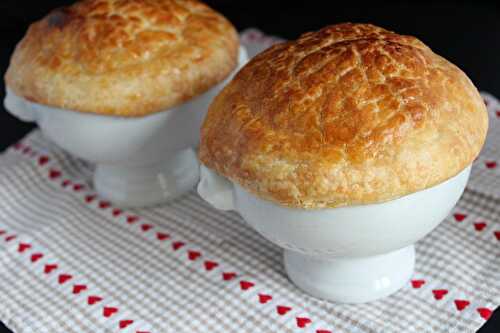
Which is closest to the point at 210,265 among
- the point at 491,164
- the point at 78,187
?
the point at 78,187

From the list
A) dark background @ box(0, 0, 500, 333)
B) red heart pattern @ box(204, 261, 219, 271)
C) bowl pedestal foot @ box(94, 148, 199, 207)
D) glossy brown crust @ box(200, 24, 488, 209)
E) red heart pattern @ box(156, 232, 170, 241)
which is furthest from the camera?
dark background @ box(0, 0, 500, 333)

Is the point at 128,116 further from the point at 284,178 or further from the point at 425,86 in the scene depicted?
the point at 425,86

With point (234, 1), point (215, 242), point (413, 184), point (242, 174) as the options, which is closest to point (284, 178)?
point (242, 174)

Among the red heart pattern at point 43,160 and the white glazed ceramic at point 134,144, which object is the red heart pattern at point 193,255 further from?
the red heart pattern at point 43,160

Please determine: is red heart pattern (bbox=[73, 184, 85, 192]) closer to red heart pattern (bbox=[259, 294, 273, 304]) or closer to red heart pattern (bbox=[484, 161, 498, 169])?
red heart pattern (bbox=[259, 294, 273, 304])

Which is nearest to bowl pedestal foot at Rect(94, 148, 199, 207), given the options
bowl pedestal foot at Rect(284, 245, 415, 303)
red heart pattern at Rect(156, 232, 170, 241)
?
red heart pattern at Rect(156, 232, 170, 241)
